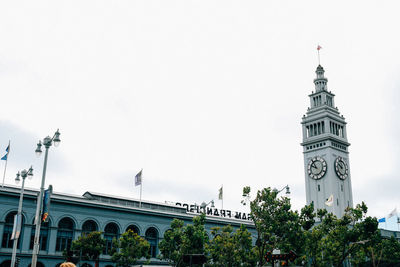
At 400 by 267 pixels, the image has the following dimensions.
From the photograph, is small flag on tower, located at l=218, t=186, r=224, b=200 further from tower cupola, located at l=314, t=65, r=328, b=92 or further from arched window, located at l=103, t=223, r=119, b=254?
tower cupola, located at l=314, t=65, r=328, b=92

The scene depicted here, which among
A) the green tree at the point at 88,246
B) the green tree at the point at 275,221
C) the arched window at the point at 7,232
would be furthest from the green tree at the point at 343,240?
the arched window at the point at 7,232

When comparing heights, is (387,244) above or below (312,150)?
below

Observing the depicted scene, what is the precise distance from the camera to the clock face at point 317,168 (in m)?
99.8

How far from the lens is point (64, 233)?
190 feet

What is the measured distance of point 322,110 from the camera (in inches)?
4176

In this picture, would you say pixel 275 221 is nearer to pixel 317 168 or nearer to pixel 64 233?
pixel 64 233

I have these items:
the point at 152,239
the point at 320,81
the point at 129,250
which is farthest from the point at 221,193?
the point at 320,81

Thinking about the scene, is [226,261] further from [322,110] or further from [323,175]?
[322,110]

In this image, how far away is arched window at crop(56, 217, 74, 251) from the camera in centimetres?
5725

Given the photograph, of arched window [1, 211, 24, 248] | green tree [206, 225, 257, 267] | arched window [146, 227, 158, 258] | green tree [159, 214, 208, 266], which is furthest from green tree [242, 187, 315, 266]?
arched window [1, 211, 24, 248]

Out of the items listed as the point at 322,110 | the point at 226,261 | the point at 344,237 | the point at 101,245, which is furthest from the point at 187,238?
the point at 322,110

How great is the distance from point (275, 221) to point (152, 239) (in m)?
24.5

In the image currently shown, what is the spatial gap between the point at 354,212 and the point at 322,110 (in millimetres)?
55170

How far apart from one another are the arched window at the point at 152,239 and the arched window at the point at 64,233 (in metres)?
12.5
